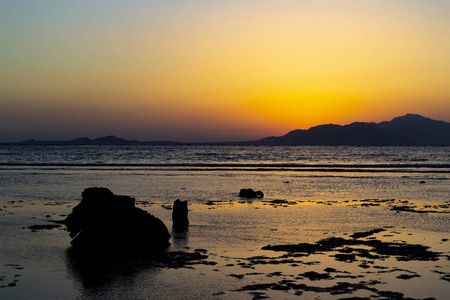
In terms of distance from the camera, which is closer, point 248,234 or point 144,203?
point 248,234

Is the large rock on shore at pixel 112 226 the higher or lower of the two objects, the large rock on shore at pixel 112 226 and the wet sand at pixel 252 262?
the higher

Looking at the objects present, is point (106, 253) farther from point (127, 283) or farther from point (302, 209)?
point (302, 209)

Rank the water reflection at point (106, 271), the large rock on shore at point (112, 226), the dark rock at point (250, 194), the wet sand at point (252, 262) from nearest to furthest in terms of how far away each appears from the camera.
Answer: the wet sand at point (252, 262)
the water reflection at point (106, 271)
the large rock on shore at point (112, 226)
the dark rock at point (250, 194)

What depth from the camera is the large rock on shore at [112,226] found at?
1473 cm

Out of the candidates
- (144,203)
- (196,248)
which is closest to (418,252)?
(196,248)

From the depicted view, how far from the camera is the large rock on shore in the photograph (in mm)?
14734

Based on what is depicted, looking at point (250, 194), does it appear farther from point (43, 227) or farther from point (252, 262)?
point (252, 262)

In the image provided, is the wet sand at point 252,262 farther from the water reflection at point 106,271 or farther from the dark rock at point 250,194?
the dark rock at point 250,194

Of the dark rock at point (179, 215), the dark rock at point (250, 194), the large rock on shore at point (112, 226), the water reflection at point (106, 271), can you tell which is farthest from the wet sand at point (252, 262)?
the dark rock at point (250, 194)

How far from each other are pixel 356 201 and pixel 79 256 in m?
19.1

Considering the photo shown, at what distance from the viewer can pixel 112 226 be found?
1511 centimetres

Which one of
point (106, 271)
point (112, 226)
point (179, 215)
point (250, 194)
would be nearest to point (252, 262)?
point (106, 271)

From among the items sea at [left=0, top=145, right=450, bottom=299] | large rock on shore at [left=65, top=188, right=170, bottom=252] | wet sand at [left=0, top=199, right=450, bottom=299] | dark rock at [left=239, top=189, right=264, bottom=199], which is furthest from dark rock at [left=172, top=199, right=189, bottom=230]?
dark rock at [left=239, top=189, right=264, bottom=199]

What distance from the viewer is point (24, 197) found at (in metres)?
28.5
